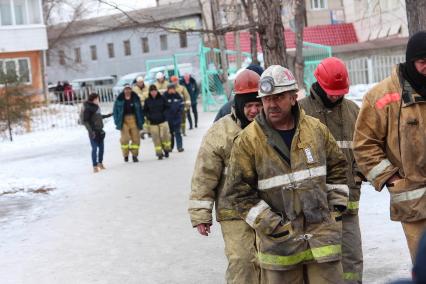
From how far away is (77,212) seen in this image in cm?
1120

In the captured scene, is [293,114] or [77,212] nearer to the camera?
[293,114]

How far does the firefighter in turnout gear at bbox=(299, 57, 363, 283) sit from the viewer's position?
5605 millimetres

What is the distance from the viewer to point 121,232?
371 inches

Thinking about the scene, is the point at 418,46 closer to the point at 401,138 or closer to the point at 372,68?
the point at 401,138

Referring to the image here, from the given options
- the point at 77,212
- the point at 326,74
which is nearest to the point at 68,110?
the point at 77,212

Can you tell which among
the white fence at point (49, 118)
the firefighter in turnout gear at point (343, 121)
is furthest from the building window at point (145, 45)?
the firefighter in turnout gear at point (343, 121)

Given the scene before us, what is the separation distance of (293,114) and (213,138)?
85 centimetres

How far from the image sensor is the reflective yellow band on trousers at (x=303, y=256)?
443 cm

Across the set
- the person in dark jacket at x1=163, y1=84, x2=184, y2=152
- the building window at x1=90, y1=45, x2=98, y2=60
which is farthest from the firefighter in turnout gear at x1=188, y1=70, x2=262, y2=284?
the building window at x1=90, y1=45, x2=98, y2=60

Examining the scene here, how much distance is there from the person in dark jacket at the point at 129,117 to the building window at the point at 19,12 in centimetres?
2896

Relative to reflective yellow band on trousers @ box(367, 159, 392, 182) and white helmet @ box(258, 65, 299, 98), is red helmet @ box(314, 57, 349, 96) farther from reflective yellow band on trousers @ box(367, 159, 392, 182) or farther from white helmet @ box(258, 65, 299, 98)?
white helmet @ box(258, 65, 299, 98)

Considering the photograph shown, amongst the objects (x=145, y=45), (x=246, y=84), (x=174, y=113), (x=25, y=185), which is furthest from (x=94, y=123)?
(x=145, y=45)

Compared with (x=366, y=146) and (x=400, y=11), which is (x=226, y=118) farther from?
(x=400, y=11)

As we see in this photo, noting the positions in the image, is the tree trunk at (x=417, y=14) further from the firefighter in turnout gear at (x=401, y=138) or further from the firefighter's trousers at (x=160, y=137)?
the firefighter's trousers at (x=160, y=137)
